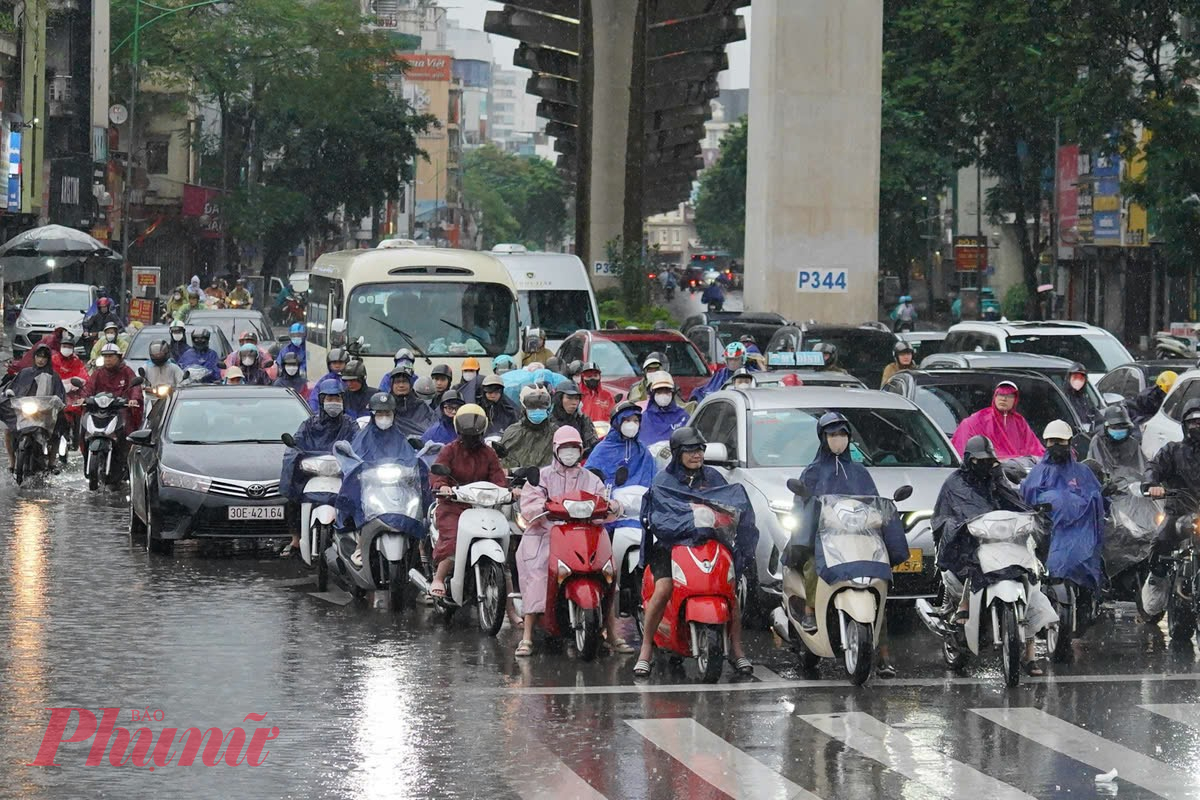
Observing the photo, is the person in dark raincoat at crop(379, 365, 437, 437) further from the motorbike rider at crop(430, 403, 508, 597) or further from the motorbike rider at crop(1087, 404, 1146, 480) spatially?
the motorbike rider at crop(1087, 404, 1146, 480)

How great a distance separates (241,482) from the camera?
1817 cm

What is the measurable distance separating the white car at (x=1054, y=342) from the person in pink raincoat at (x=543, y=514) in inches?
574

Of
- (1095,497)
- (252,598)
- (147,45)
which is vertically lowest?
(252,598)

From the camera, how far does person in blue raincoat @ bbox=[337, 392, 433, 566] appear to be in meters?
15.2

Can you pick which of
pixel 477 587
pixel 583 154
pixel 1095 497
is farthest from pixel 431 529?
pixel 583 154

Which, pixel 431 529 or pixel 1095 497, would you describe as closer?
pixel 1095 497

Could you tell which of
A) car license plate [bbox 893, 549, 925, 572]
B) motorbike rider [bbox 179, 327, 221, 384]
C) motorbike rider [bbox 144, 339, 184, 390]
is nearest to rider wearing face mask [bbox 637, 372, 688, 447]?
car license plate [bbox 893, 549, 925, 572]

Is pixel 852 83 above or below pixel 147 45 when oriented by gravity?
below

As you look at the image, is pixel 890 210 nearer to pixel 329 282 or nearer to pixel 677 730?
pixel 329 282

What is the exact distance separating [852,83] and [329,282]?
15.1 meters

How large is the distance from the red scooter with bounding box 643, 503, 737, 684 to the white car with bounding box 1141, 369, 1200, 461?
22.9 ft

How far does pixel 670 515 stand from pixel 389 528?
10.6ft

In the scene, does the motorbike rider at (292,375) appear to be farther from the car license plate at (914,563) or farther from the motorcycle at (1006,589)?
the motorcycle at (1006,589)

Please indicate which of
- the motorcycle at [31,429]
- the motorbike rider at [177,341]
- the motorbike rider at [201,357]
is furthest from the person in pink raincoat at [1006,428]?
the motorbike rider at [177,341]
